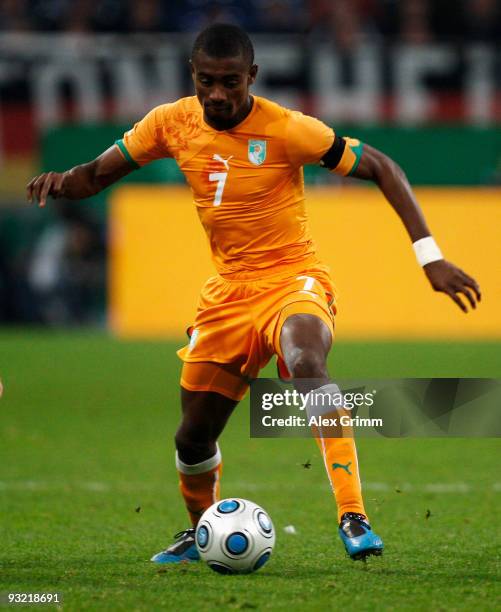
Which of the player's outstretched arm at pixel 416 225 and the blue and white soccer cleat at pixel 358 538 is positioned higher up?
the player's outstretched arm at pixel 416 225

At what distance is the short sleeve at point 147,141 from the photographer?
5.38 m

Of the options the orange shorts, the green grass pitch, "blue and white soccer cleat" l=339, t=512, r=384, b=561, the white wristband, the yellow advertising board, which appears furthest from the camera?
the yellow advertising board

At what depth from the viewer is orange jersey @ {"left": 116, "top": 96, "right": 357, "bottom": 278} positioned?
521 centimetres

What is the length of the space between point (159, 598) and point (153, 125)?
210 cm

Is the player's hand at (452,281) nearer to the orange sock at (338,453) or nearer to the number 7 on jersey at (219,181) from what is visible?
the orange sock at (338,453)

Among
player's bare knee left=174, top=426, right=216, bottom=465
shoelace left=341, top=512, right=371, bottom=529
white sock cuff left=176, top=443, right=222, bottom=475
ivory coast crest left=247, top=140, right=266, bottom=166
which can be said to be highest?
ivory coast crest left=247, top=140, right=266, bottom=166

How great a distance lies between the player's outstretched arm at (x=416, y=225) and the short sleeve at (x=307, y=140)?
0.17 meters

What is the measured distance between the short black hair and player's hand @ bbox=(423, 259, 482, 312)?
1173 millimetres

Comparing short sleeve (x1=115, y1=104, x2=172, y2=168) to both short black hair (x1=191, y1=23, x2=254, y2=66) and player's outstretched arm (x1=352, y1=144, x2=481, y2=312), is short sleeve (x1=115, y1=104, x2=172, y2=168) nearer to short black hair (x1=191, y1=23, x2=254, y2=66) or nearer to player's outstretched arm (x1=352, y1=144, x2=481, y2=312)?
short black hair (x1=191, y1=23, x2=254, y2=66)

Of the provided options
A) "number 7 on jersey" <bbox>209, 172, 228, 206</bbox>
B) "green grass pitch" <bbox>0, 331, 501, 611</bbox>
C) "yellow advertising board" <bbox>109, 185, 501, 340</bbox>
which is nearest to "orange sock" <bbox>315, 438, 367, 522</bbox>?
"green grass pitch" <bbox>0, 331, 501, 611</bbox>

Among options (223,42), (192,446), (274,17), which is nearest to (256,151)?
(223,42)

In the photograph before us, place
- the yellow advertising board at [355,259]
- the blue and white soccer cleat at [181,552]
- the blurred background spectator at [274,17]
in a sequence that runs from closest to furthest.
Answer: the blue and white soccer cleat at [181,552], the yellow advertising board at [355,259], the blurred background spectator at [274,17]

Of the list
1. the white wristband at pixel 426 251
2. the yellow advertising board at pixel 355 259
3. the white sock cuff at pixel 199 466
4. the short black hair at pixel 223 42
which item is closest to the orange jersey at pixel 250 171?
the short black hair at pixel 223 42

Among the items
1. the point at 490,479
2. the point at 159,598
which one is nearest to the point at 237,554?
the point at 159,598
